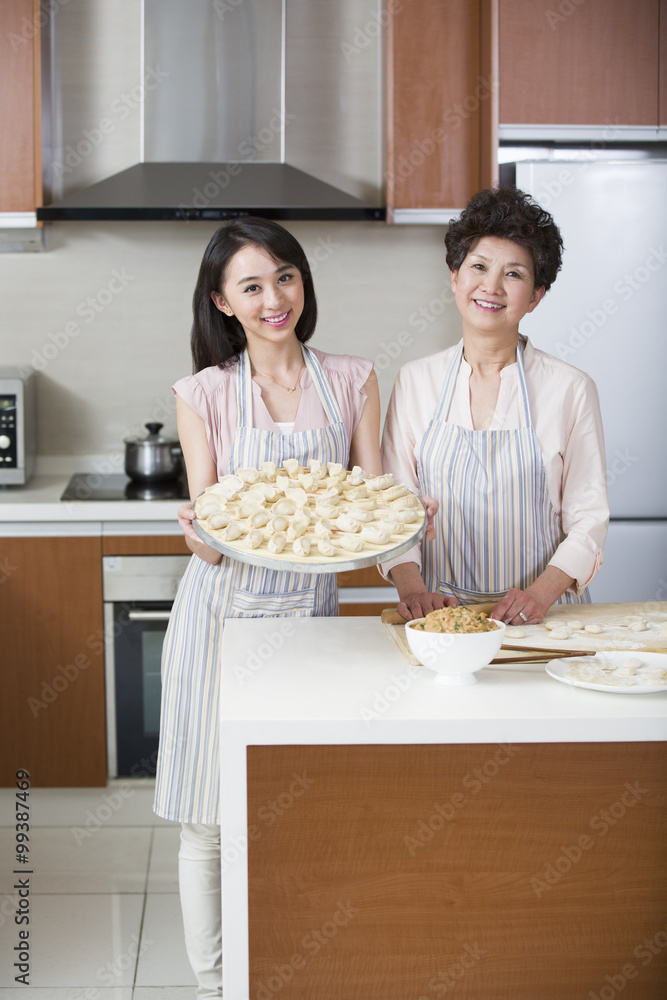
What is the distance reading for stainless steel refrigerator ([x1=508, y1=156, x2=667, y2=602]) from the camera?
8.84 ft

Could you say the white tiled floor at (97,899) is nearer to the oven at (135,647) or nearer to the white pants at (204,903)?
the oven at (135,647)

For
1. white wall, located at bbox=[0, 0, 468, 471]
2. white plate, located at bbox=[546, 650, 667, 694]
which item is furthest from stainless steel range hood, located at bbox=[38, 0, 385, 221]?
white plate, located at bbox=[546, 650, 667, 694]

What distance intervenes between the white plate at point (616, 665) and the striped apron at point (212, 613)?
551 millimetres

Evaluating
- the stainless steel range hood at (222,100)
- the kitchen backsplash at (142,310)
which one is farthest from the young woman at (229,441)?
the kitchen backsplash at (142,310)

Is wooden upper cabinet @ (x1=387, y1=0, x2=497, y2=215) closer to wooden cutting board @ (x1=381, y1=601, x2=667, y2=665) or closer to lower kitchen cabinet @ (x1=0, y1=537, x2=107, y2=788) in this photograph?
lower kitchen cabinet @ (x1=0, y1=537, x2=107, y2=788)

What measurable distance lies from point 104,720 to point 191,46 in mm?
2113

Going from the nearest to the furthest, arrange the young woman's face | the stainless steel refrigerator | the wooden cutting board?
the wooden cutting board, the young woman's face, the stainless steel refrigerator

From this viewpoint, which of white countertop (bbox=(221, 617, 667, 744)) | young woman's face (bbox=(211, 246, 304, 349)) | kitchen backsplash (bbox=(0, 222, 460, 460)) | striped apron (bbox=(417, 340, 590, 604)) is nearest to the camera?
white countertop (bbox=(221, 617, 667, 744))

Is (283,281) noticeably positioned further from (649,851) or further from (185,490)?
(185,490)

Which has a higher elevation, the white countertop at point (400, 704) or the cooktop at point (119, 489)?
the cooktop at point (119, 489)

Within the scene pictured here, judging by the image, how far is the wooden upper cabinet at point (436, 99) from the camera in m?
2.95

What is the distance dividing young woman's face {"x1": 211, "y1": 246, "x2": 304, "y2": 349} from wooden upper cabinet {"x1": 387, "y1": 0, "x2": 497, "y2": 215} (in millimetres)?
1377

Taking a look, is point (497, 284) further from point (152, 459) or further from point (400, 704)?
point (152, 459)

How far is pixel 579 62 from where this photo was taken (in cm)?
276
